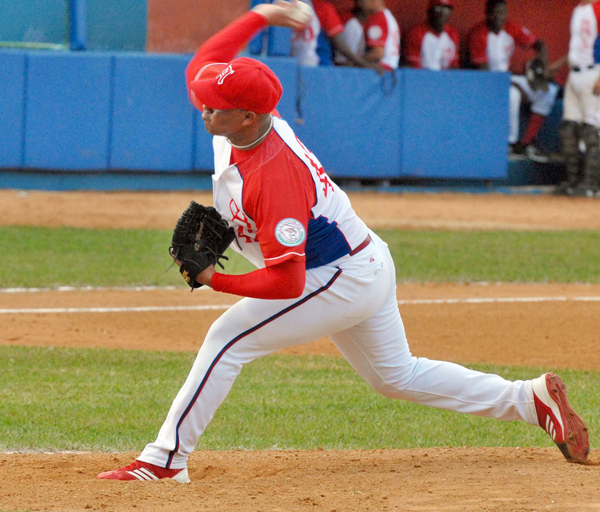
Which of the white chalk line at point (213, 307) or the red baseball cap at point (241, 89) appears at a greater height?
the red baseball cap at point (241, 89)

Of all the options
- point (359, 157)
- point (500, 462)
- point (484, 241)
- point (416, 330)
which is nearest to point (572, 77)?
point (359, 157)

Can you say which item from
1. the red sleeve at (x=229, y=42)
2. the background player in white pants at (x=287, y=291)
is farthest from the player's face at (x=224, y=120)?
the red sleeve at (x=229, y=42)

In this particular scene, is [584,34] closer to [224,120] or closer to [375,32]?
[375,32]

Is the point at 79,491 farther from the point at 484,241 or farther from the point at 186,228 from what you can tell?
the point at 484,241

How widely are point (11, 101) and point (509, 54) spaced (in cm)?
807

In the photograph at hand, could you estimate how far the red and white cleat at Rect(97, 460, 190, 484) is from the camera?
354cm

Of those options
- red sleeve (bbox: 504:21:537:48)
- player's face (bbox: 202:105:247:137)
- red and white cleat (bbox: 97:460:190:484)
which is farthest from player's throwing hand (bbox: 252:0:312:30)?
red sleeve (bbox: 504:21:537:48)

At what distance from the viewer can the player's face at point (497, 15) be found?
15.4m

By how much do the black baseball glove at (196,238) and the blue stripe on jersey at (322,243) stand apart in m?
0.34

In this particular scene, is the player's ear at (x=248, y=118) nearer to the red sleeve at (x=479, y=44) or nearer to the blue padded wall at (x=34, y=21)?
the blue padded wall at (x=34, y=21)

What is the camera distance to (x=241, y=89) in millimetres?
3336

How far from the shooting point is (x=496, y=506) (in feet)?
10.5

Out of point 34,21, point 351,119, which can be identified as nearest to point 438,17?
point 351,119

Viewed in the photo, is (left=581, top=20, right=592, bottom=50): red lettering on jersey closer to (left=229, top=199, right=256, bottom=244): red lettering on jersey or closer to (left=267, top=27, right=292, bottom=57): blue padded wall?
(left=267, top=27, right=292, bottom=57): blue padded wall
